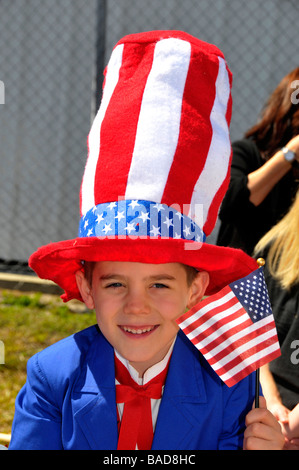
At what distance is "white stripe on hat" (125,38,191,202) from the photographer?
1.46m

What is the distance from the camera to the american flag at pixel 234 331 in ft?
4.80

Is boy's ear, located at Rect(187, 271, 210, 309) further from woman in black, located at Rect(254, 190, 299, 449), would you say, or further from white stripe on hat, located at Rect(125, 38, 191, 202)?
woman in black, located at Rect(254, 190, 299, 449)

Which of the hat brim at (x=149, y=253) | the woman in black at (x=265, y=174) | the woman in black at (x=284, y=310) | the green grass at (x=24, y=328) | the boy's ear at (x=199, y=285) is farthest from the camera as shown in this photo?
the green grass at (x=24, y=328)

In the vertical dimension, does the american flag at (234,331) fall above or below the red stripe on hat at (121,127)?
below

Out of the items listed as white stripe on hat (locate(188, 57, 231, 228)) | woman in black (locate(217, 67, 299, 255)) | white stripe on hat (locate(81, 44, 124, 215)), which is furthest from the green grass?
white stripe on hat (locate(188, 57, 231, 228))

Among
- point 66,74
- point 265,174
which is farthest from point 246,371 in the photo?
point 66,74

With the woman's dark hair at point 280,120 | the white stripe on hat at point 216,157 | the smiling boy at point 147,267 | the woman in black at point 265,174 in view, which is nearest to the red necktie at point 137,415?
the smiling boy at point 147,267

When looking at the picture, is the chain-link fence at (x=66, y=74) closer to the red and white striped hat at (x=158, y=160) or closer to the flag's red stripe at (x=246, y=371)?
the red and white striped hat at (x=158, y=160)

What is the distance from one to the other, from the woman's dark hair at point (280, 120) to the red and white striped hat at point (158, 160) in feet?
3.95

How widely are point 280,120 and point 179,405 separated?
5.37 feet

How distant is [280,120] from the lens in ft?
9.10

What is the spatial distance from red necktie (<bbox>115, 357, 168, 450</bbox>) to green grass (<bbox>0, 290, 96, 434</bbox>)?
1627mm

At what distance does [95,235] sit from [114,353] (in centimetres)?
41

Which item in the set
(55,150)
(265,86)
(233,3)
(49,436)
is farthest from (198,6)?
(49,436)
